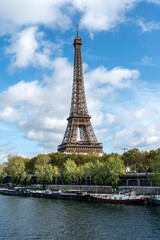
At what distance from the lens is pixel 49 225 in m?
49.5

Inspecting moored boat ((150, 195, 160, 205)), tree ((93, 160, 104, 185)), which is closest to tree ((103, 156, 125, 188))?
tree ((93, 160, 104, 185))

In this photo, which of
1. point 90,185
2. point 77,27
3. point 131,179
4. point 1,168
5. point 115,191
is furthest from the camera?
point 77,27

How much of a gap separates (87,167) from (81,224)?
5835 cm

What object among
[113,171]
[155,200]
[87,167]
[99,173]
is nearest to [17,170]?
[87,167]

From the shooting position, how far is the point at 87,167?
108 meters

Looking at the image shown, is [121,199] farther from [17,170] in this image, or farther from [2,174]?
[2,174]

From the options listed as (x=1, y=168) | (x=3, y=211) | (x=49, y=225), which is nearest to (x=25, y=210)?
(x=3, y=211)

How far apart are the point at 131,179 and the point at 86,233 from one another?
6415 cm

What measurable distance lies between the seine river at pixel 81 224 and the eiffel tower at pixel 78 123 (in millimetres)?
85979

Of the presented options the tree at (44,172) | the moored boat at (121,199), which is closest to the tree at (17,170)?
the tree at (44,172)

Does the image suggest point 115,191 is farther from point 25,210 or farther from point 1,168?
point 1,168

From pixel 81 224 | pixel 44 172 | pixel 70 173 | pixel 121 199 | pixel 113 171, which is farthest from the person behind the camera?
pixel 44 172

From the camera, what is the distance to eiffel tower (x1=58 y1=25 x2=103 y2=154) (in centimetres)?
15154

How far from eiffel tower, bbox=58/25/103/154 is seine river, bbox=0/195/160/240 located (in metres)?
86.0
